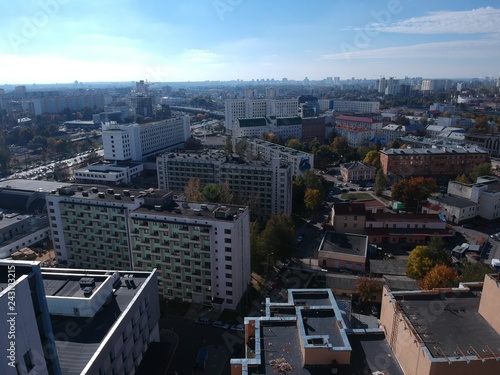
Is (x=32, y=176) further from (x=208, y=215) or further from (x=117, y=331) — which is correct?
(x=117, y=331)

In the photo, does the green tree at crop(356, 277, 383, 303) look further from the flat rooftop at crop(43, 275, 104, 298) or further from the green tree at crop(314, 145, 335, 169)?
the green tree at crop(314, 145, 335, 169)

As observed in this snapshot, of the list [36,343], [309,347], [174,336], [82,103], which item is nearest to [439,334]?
[309,347]

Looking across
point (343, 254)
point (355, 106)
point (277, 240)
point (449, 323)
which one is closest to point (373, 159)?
point (343, 254)

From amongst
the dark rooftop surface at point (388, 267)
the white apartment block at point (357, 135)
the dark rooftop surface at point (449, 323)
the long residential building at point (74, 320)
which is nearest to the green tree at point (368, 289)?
the dark rooftop surface at point (388, 267)

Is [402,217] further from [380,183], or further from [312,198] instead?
[380,183]

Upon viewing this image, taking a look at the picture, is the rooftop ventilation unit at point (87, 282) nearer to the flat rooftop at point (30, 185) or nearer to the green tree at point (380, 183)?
the flat rooftop at point (30, 185)

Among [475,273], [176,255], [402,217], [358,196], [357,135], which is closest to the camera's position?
[475,273]

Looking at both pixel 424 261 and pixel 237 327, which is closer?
pixel 237 327
